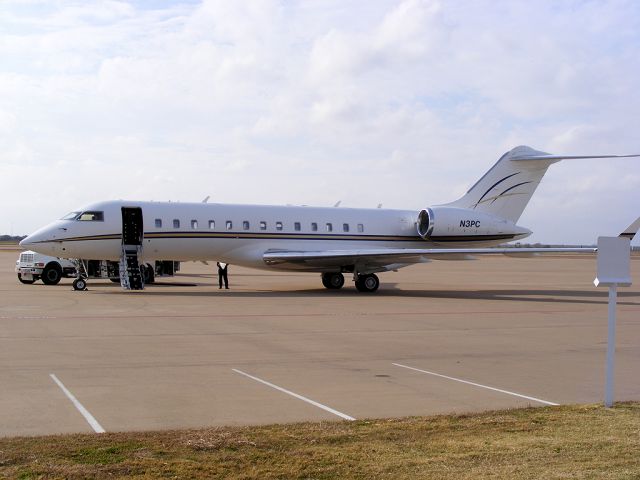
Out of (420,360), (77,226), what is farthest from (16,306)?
(420,360)

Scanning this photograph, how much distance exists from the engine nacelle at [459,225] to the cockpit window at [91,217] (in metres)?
12.9

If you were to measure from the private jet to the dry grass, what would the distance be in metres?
18.3

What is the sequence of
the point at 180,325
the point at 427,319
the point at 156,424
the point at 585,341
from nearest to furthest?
the point at 156,424
the point at 585,341
the point at 180,325
the point at 427,319

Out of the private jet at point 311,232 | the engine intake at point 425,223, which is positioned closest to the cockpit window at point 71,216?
the private jet at point 311,232

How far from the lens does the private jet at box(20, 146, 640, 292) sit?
90.0 ft

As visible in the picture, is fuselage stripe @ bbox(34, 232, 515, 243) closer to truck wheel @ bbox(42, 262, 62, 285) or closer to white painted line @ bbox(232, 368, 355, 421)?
truck wheel @ bbox(42, 262, 62, 285)

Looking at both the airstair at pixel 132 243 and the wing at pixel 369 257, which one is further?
the wing at pixel 369 257

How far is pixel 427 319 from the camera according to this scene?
62.8 feet

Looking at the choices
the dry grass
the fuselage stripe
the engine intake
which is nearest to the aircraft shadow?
the fuselage stripe

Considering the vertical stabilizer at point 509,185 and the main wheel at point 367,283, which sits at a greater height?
the vertical stabilizer at point 509,185

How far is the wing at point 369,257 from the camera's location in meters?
27.8

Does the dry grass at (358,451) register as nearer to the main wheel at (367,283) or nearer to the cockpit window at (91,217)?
the cockpit window at (91,217)

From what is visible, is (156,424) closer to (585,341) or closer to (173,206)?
(585,341)

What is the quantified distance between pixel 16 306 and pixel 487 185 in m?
19.9
